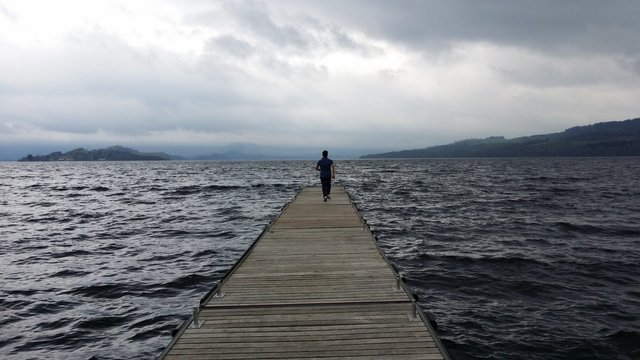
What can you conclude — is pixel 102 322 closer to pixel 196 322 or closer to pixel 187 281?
pixel 187 281

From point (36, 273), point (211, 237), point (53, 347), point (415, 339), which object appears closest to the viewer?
point (415, 339)

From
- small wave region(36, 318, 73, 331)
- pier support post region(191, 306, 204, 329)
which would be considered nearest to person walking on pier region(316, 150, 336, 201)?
small wave region(36, 318, 73, 331)

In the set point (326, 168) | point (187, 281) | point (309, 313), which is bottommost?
point (187, 281)

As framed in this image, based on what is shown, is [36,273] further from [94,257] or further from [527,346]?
[527,346]

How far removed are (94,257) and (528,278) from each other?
55.0 feet

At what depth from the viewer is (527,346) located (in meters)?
9.44

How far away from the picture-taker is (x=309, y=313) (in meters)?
7.67

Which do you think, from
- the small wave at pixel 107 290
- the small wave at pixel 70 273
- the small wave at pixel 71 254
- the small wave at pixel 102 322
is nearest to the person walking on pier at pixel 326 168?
the small wave at pixel 107 290

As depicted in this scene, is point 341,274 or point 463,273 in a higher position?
point 341,274

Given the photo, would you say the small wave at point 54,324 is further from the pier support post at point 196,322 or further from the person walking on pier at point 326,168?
the person walking on pier at point 326,168

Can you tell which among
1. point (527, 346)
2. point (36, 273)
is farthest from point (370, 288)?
point (36, 273)

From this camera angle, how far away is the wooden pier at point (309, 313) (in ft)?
20.5

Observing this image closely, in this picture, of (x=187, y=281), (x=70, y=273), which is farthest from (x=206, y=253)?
(x=70, y=273)

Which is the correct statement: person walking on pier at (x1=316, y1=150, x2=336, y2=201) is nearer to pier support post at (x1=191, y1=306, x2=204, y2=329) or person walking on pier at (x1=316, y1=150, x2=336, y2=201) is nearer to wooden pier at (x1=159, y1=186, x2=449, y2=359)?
wooden pier at (x1=159, y1=186, x2=449, y2=359)
